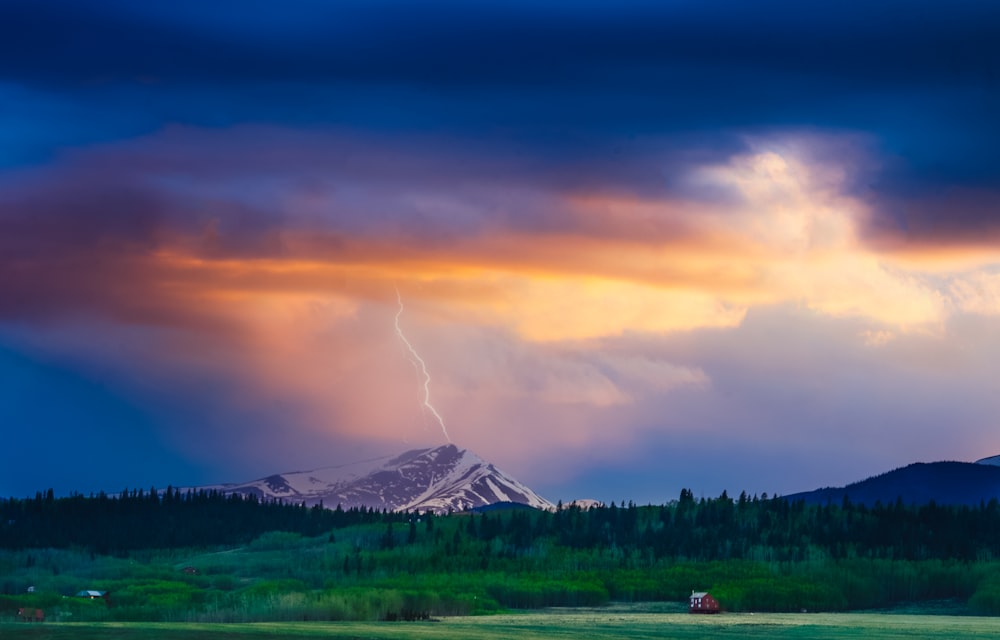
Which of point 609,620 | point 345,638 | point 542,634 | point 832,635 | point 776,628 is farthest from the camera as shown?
point 609,620

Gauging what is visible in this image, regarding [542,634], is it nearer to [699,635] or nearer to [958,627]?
[699,635]

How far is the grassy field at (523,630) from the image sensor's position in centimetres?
13300

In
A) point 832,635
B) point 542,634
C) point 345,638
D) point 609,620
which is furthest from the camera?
point 609,620

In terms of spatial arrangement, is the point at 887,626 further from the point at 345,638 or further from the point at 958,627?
the point at 345,638

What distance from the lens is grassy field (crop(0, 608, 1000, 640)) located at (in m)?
133

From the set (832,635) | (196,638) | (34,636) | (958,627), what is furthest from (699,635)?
(34,636)

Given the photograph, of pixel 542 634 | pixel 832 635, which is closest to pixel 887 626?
pixel 832 635

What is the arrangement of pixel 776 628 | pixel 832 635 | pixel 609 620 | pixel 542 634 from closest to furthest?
pixel 542 634
pixel 832 635
pixel 776 628
pixel 609 620

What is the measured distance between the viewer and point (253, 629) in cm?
14250

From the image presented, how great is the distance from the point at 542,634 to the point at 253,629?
89.5ft

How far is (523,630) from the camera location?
6191 inches

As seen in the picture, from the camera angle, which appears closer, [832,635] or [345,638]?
[345,638]

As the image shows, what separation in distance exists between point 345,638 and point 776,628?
63345 millimetres

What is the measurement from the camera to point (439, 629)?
15275 cm
